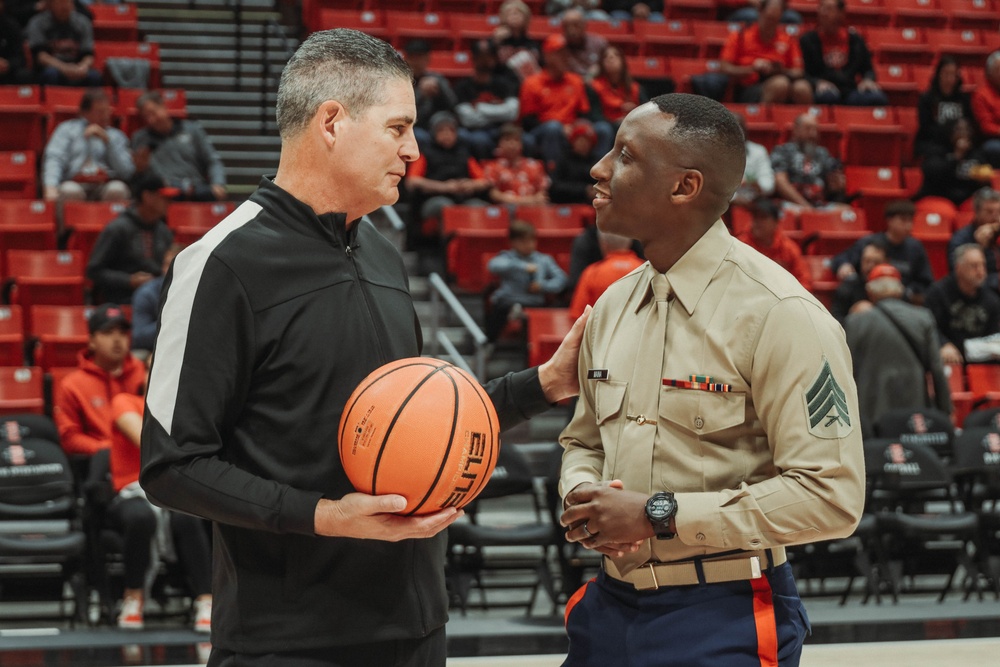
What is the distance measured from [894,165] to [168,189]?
6.28 metres

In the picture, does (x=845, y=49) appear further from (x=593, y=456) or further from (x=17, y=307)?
(x=593, y=456)

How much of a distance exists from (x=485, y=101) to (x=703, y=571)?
8041mm

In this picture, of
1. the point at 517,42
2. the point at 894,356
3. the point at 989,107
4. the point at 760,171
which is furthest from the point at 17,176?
the point at 989,107

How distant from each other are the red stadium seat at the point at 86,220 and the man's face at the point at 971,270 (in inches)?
218

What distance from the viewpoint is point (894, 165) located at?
431 inches

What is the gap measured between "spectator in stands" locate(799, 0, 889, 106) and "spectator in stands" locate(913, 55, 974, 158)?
580mm

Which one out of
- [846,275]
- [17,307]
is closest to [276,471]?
[17,307]

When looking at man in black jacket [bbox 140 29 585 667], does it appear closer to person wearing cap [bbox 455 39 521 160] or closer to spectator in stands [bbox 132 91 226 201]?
spectator in stands [bbox 132 91 226 201]

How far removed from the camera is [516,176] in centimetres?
926

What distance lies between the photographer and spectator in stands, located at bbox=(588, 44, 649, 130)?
10102 millimetres

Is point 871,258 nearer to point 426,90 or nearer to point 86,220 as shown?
point 426,90

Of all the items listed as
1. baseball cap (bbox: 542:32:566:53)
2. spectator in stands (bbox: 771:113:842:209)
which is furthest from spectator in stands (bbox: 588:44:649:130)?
spectator in stands (bbox: 771:113:842:209)

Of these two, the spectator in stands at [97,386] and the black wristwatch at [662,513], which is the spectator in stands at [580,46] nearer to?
the spectator in stands at [97,386]

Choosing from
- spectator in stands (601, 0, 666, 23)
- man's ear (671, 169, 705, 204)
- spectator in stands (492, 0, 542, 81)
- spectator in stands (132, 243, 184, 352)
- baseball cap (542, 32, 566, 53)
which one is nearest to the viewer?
man's ear (671, 169, 705, 204)
